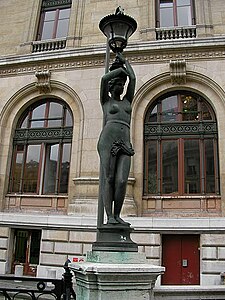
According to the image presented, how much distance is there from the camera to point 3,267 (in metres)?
15.1

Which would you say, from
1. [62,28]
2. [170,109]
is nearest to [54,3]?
[62,28]

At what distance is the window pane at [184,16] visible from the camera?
17125 millimetres

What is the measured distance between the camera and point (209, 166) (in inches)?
588

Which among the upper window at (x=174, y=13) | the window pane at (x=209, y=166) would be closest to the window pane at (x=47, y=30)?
the upper window at (x=174, y=13)

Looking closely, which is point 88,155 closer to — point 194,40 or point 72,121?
point 72,121

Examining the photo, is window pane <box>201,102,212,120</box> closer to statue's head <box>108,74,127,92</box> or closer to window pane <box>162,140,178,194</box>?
window pane <box>162,140,178,194</box>

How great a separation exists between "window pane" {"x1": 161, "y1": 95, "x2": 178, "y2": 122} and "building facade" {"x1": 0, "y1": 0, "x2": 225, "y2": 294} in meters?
0.05

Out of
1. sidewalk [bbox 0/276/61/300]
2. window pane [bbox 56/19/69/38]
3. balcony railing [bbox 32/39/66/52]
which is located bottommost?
sidewalk [bbox 0/276/61/300]

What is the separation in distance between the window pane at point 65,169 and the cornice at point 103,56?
4.14 m

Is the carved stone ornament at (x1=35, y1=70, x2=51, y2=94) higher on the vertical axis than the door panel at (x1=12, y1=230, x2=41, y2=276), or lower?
higher

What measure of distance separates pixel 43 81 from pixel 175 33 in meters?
7.06

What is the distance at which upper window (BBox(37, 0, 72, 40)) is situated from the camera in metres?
18.7

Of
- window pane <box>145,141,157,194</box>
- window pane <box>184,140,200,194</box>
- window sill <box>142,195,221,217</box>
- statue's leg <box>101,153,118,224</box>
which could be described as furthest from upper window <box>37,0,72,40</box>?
statue's leg <box>101,153,118,224</box>

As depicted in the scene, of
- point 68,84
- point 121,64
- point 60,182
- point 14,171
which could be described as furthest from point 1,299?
point 68,84
